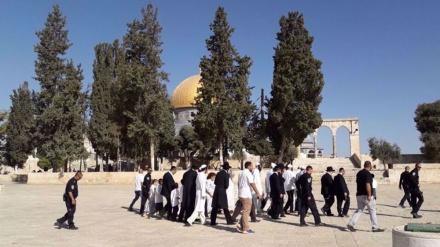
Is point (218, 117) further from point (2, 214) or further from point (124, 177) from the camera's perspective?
point (2, 214)

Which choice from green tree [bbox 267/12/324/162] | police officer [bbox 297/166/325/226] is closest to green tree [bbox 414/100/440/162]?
green tree [bbox 267/12/324/162]

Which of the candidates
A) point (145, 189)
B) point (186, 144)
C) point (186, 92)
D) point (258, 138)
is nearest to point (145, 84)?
point (258, 138)

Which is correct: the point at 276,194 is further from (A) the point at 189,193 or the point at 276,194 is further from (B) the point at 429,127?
(B) the point at 429,127

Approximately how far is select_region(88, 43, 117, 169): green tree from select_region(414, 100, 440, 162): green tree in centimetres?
3477

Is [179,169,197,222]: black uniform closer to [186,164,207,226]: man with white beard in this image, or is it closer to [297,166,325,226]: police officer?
[186,164,207,226]: man with white beard

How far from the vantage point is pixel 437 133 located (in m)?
47.0

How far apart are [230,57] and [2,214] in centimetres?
2212

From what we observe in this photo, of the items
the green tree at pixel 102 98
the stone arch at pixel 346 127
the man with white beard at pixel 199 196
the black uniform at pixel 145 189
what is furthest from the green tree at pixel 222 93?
the stone arch at pixel 346 127

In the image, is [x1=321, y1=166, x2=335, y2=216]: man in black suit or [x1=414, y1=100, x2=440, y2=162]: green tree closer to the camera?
[x1=321, y1=166, x2=335, y2=216]: man in black suit

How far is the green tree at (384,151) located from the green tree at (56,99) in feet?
119

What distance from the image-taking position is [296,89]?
30.8 m

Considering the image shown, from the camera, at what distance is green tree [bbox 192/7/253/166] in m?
30.2

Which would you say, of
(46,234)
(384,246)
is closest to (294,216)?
(384,246)

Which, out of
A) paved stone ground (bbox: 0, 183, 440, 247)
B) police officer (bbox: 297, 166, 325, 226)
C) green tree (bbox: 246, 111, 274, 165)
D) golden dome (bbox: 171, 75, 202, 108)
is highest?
golden dome (bbox: 171, 75, 202, 108)
